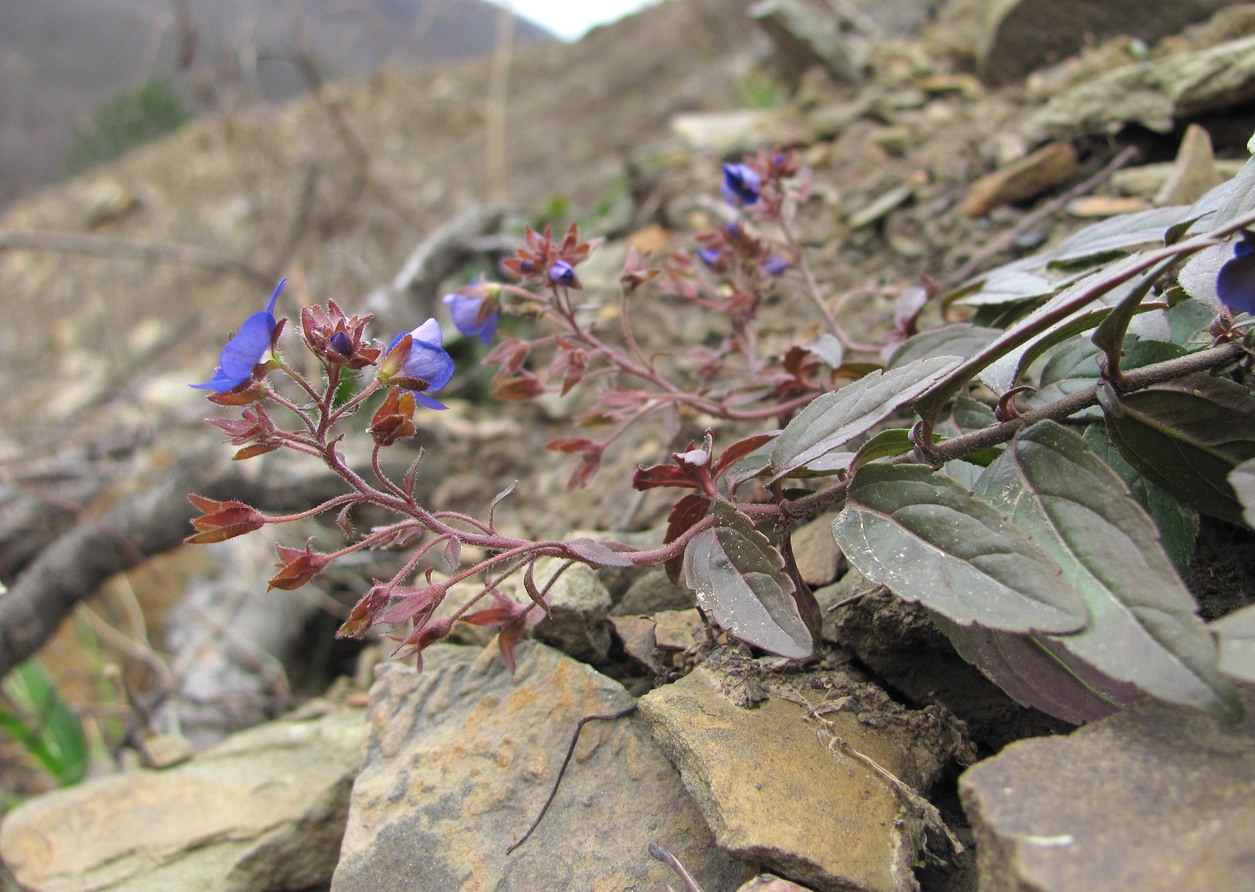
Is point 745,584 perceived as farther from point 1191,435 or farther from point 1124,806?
point 1191,435

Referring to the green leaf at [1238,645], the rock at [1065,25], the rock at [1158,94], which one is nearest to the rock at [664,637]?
the green leaf at [1238,645]

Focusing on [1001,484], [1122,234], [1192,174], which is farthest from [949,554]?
[1192,174]

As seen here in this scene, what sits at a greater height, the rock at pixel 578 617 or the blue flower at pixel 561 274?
the blue flower at pixel 561 274

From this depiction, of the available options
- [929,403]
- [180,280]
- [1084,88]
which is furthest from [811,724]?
[180,280]

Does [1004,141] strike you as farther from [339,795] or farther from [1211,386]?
[339,795]

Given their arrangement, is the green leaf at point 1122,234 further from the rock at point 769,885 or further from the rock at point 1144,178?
the rock at point 769,885

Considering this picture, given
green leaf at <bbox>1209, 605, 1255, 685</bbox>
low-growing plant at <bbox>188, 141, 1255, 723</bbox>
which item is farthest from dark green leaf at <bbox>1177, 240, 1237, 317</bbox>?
green leaf at <bbox>1209, 605, 1255, 685</bbox>

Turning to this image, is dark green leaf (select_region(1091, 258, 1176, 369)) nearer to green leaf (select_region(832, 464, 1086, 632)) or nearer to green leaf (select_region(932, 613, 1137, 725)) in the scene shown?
green leaf (select_region(832, 464, 1086, 632))
